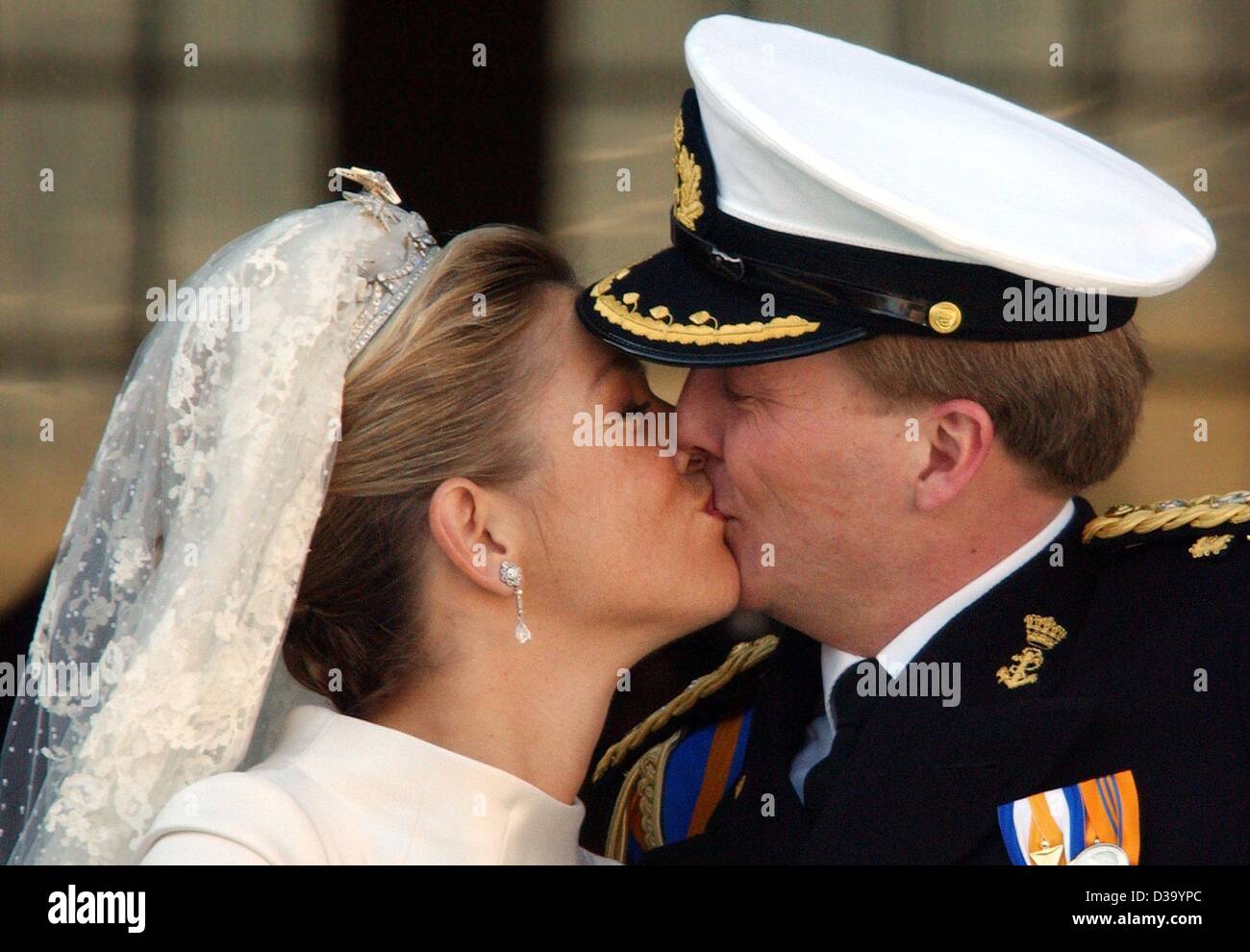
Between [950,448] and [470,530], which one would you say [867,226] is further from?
[470,530]

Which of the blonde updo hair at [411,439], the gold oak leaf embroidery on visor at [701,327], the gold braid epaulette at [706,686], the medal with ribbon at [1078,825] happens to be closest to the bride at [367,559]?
the blonde updo hair at [411,439]

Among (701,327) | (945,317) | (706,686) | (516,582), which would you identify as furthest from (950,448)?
(706,686)

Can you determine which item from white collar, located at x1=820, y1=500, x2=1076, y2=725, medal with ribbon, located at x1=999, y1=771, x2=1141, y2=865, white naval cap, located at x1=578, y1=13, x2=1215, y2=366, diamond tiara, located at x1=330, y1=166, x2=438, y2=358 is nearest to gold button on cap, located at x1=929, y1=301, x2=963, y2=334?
white naval cap, located at x1=578, y1=13, x2=1215, y2=366

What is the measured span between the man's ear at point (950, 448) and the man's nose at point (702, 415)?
0.21m

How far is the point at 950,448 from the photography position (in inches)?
58.5

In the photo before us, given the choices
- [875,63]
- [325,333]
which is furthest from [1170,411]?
[325,333]

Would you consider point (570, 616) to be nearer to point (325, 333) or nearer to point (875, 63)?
point (325, 333)

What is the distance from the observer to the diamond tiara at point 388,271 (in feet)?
5.22

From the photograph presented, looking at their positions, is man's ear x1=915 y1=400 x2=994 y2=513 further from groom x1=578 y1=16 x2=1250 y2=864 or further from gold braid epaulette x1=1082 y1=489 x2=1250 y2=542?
gold braid epaulette x1=1082 y1=489 x2=1250 y2=542

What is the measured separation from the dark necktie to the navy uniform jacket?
2 centimetres

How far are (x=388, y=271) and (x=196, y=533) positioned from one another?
0.99ft

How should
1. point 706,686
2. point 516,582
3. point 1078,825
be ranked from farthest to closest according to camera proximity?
point 706,686 < point 516,582 < point 1078,825

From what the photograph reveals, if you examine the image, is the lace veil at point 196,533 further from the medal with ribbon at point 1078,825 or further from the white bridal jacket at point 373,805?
the medal with ribbon at point 1078,825

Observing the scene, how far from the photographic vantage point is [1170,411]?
2.62m
